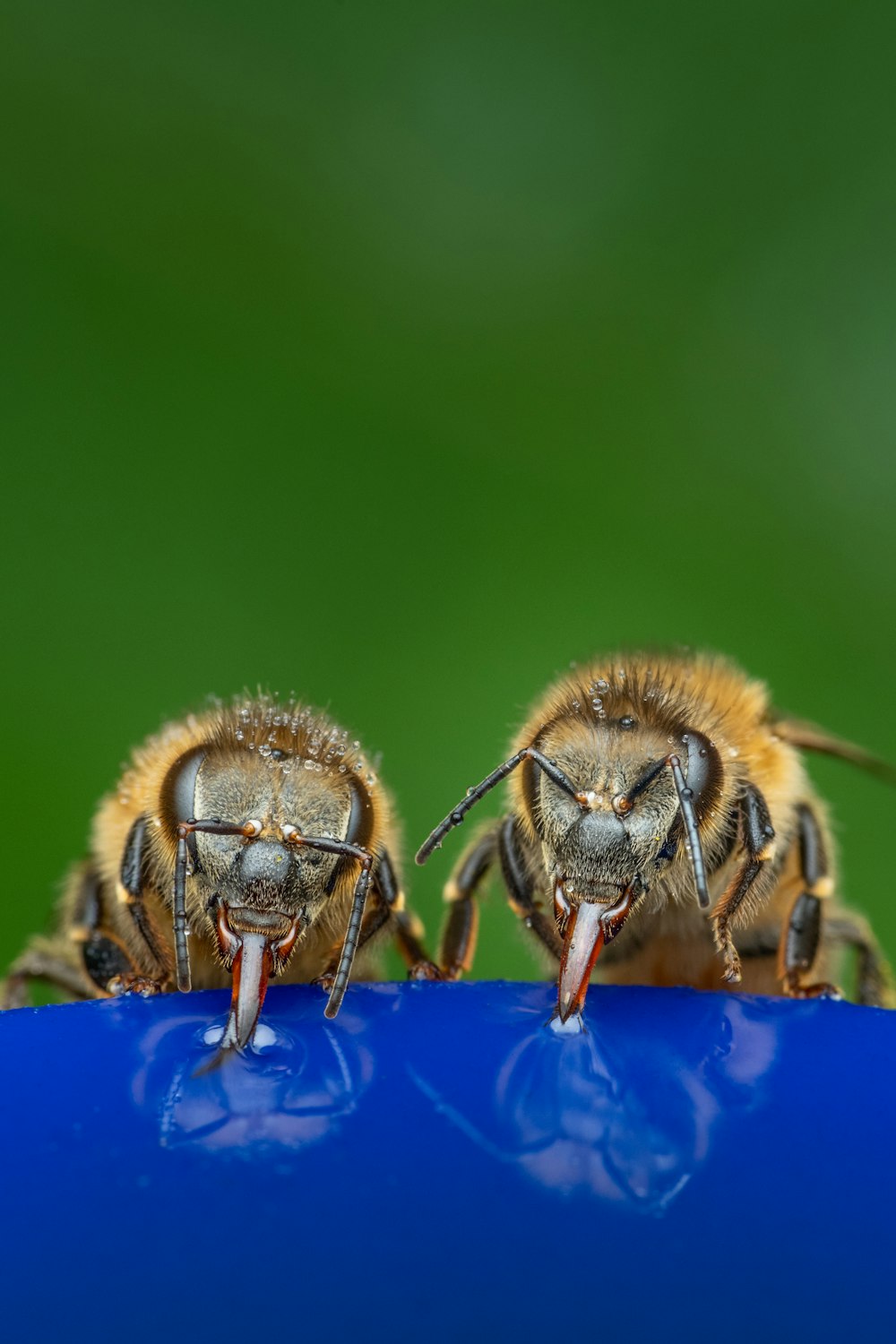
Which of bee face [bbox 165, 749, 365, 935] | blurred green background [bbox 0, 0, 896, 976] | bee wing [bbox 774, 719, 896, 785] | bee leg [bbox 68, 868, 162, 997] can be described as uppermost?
blurred green background [bbox 0, 0, 896, 976]

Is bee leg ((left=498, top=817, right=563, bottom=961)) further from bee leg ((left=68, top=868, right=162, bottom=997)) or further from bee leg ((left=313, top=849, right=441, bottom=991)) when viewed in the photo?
bee leg ((left=68, top=868, right=162, bottom=997))

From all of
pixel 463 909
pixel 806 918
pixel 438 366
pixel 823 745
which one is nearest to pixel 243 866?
pixel 463 909

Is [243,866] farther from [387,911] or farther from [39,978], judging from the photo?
[39,978]

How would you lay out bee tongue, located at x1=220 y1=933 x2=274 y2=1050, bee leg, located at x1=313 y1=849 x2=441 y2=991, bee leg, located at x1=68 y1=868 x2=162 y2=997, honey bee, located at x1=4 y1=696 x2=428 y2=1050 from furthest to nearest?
bee leg, located at x1=68 y1=868 x2=162 y2=997
bee leg, located at x1=313 y1=849 x2=441 y2=991
honey bee, located at x1=4 y1=696 x2=428 y2=1050
bee tongue, located at x1=220 y1=933 x2=274 y2=1050

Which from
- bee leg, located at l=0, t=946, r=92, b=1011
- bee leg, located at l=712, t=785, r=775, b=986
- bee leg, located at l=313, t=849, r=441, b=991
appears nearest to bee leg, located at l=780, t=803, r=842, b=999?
bee leg, located at l=712, t=785, r=775, b=986

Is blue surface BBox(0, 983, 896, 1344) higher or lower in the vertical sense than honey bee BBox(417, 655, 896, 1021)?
lower

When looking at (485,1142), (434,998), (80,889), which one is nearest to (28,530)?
(80,889)

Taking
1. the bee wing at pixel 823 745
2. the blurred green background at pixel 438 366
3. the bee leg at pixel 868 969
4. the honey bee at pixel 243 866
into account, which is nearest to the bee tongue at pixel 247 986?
the honey bee at pixel 243 866
